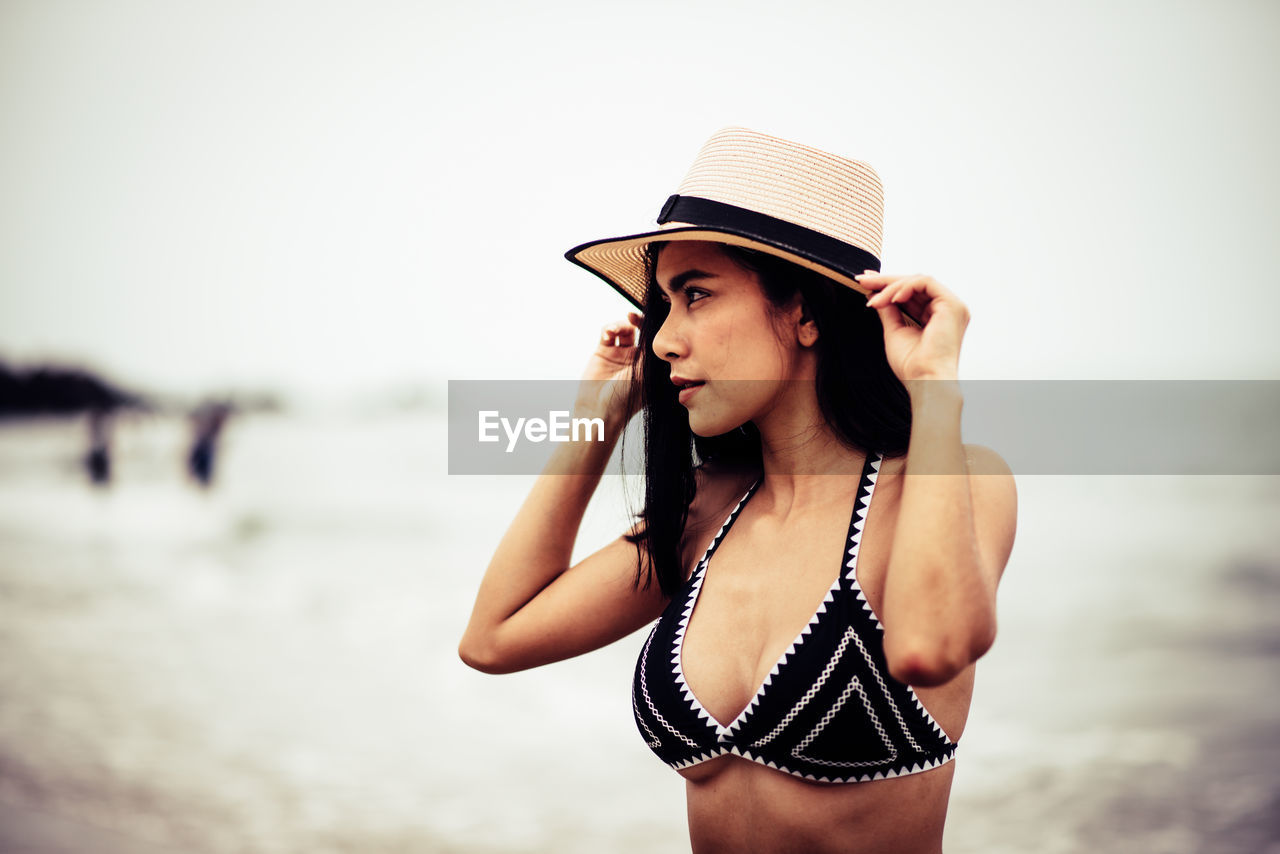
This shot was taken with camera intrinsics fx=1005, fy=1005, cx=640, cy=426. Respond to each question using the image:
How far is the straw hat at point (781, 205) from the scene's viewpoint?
5.70 feet

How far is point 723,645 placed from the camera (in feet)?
5.87

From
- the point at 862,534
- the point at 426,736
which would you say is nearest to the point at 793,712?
the point at 862,534

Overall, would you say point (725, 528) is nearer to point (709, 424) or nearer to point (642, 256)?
point (709, 424)

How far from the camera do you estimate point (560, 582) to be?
210 centimetres

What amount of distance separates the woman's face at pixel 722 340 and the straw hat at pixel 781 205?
0.08m

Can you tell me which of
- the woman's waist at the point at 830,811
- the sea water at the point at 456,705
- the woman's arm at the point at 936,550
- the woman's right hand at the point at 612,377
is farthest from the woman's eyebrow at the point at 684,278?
the woman's waist at the point at 830,811

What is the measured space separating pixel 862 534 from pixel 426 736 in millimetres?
5008

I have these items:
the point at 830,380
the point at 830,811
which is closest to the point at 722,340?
the point at 830,380

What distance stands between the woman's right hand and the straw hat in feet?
1.02

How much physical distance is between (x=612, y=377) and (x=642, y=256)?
0.27 meters

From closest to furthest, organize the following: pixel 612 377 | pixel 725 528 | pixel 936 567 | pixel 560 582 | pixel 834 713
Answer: pixel 936 567, pixel 834 713, pixel 725 528, pixel 560 582, pixel 612 377

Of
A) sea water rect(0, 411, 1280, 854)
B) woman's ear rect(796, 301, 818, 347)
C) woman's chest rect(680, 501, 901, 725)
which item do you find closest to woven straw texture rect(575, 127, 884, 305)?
woman's ear rect(796, 301, 818, 347)

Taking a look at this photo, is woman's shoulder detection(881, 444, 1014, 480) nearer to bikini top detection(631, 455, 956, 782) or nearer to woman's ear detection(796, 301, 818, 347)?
bikini top detection(631, 455, 956, 782)

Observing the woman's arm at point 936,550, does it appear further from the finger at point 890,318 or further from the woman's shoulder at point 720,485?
the woman's shoulder at point 720,485
